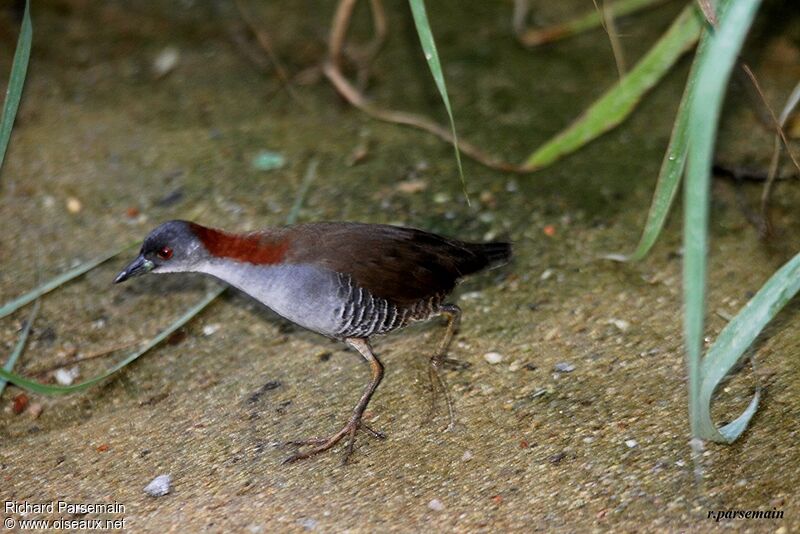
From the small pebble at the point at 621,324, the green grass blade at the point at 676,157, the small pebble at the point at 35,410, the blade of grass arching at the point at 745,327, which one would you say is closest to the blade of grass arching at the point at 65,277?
the small pebble at the point at 35,410

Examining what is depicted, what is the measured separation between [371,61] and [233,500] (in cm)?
325

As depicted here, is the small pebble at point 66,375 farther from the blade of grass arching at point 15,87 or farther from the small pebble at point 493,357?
the small pebble at point 493,357

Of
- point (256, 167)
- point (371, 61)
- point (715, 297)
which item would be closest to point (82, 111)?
point (256, 167)

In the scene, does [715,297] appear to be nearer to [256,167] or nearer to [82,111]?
[256,167]

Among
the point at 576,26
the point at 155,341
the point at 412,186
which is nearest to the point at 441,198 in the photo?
the point at 412,186

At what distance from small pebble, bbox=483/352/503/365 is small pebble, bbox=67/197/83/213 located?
222cm

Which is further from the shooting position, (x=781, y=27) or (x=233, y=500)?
(x=781, y=27)

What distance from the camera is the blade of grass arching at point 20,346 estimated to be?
12.4 ft

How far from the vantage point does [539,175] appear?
4980 mm

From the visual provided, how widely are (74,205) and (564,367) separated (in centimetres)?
258

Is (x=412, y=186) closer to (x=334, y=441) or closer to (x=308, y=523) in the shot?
(x=334, y=441)

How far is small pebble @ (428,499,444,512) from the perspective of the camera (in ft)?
10.5

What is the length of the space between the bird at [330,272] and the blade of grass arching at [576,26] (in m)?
2.24

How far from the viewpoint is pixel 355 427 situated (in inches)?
141
